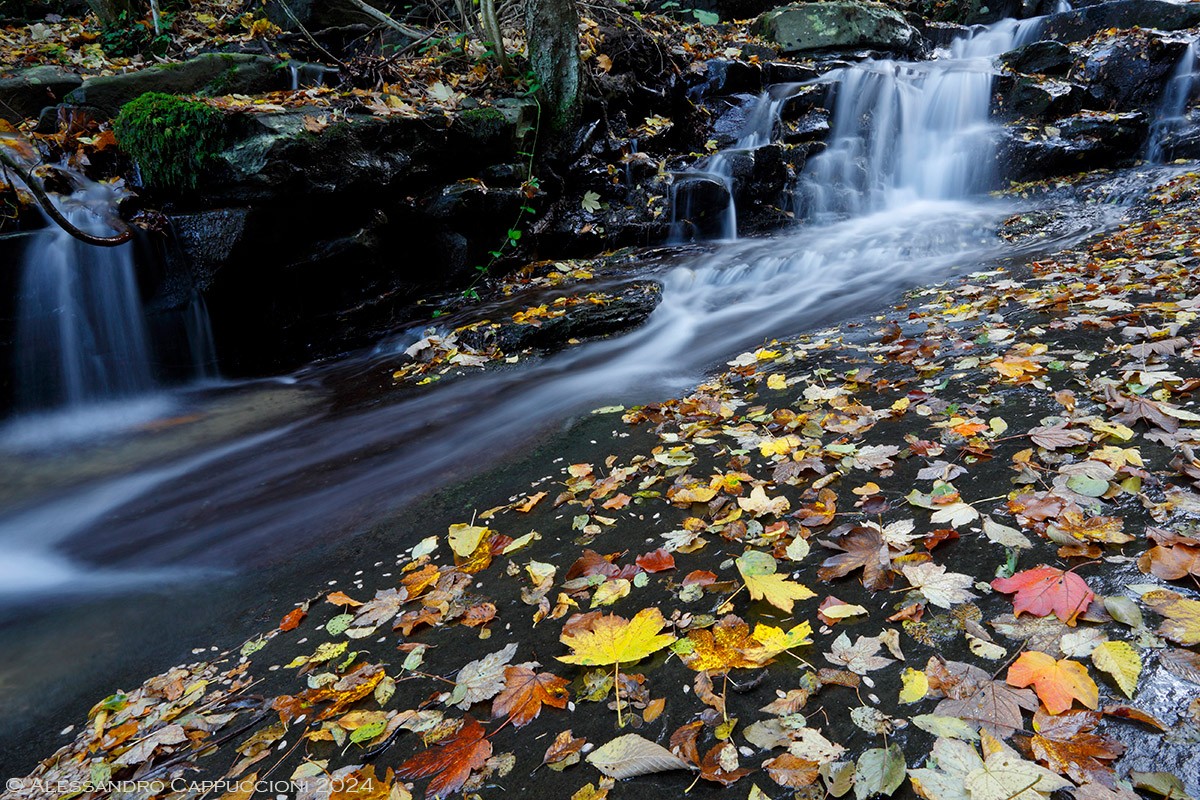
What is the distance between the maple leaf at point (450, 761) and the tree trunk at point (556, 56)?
8504mm

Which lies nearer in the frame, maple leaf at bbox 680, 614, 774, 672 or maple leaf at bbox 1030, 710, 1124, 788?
maple leaf at bbox 1030, 710, 1124, 788

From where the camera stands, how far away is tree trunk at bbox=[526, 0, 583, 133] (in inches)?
316

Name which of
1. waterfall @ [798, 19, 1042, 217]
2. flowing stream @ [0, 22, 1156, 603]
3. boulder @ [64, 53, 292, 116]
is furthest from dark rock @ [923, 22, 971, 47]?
boulder @ [64, 53, 292, 116]

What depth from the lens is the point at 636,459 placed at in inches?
122

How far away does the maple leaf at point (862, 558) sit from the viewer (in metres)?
1.79

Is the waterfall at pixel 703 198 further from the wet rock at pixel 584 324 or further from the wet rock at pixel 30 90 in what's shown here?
the wet rock at pixel 30 90

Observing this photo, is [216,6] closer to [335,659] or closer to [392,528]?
[392,528]

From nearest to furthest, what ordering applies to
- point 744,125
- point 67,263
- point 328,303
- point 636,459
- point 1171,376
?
point 1171,376, point 636,459, point 67,263, point 328,303, point 744,125

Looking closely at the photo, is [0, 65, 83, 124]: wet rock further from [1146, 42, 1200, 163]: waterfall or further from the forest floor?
[1146, 42, 1200, 163]: waterfall

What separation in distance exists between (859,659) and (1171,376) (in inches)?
84.0

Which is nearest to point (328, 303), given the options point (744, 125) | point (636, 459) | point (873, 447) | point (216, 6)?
point (636, 459)

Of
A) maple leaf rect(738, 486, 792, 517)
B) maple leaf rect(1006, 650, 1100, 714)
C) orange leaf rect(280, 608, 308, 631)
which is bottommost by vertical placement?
orange leaf rect(280, 608, 308, 631)

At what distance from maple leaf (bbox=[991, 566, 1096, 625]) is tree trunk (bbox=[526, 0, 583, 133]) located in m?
8.44

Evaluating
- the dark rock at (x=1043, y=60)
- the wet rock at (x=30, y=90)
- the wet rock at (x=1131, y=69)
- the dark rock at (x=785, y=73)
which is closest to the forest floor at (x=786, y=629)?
the wet rock at (x=30, y=90)
